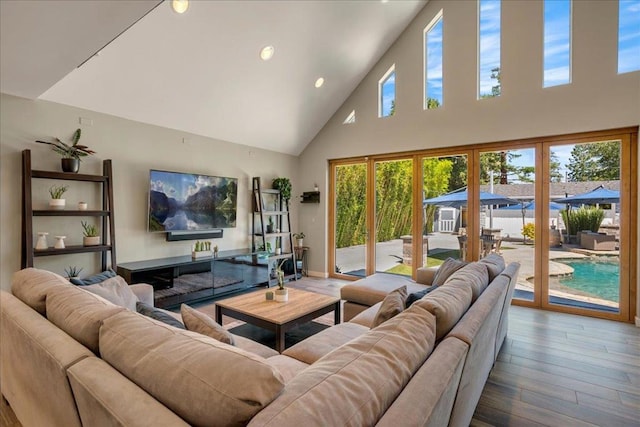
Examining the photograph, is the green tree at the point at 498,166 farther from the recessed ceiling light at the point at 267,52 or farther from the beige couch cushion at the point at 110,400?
the beige couch cushion at the point at 110,400

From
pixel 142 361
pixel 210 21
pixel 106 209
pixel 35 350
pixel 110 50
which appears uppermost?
pixel 210 21

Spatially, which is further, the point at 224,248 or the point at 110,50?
the point at 224,248

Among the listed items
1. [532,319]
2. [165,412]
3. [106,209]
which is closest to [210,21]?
[106,209]

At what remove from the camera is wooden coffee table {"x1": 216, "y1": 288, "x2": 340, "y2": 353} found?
2.72m

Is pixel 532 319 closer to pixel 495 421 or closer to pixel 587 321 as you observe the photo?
pixel 587 321

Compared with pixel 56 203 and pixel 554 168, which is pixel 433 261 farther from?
pixel 56 203

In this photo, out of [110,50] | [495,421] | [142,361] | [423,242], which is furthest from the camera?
[423,242]

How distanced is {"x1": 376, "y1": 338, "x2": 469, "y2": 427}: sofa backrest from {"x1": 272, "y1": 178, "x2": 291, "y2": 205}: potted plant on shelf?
5.06 meters

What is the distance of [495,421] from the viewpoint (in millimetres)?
2148

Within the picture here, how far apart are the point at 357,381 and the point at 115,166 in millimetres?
4362

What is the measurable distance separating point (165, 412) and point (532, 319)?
4.49m

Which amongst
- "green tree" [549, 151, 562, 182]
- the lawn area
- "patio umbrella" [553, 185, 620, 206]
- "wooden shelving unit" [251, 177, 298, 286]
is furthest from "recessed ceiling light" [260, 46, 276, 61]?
"patio umbrella" [553, 185, 620, 206]

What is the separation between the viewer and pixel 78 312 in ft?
4.92

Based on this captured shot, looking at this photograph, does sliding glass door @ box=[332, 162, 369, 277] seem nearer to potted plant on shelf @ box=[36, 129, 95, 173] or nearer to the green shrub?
the green shrub
